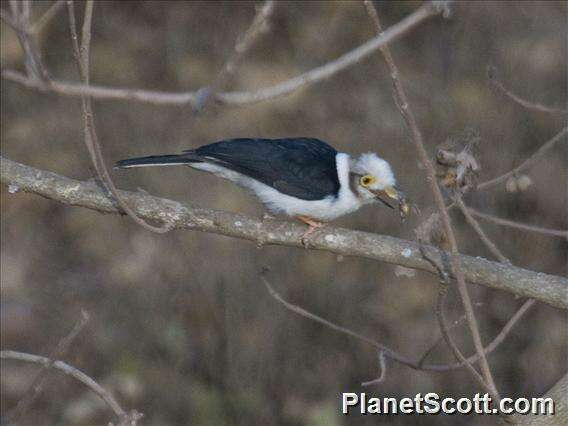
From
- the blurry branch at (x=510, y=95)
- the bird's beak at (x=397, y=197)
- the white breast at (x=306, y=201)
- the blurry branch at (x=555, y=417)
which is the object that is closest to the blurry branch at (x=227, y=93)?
the blurry branch at (x=555, y=417)

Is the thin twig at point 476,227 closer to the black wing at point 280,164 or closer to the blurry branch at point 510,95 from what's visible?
the blurry branch at point 510,95

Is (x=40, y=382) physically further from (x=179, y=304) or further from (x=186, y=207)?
(x=179, y=304)

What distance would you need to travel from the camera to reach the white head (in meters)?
4.23

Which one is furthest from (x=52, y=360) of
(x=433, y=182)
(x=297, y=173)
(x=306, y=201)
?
(x=297, y=173)

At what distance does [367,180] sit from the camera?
167 inches

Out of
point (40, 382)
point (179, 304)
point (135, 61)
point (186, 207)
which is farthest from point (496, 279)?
point (135, 61)

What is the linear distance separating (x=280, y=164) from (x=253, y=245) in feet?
9.95

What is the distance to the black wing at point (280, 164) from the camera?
14.6 ft

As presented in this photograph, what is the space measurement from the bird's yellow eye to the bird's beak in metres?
0.05

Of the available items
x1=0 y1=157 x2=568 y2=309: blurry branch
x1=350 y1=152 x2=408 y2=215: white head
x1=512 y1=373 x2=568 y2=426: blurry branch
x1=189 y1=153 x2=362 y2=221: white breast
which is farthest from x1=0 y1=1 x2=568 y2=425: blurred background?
x1=512 y1=373 x2=568 y2=426: blurry branch

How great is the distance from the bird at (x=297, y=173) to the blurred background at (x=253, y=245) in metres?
2.39

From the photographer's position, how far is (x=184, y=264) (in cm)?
739

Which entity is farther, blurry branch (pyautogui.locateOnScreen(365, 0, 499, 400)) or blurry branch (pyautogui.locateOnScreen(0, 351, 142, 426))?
blurry branch (pyautogui.locateOnScreen(0, 351, 142, 426))

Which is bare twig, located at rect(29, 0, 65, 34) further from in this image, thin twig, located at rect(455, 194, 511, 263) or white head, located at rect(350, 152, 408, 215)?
white head, located at rect(350, 152, 408, 215)
